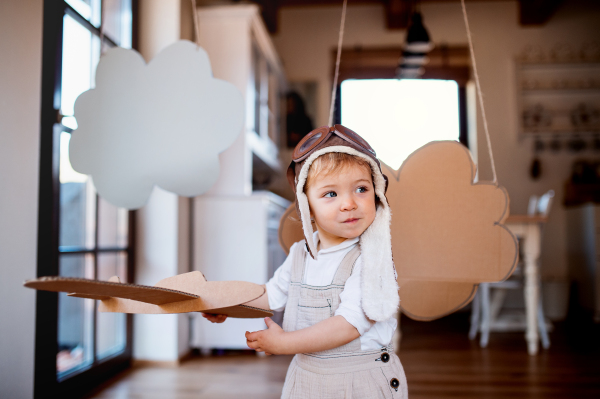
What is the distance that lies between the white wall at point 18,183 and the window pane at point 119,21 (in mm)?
749

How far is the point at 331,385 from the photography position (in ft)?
2.58

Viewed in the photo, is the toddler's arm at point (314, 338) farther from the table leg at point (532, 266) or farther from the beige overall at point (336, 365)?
the table leg at point (532, 266)

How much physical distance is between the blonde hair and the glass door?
71 cm

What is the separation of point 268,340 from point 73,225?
1.54 metres

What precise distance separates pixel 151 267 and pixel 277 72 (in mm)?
2318

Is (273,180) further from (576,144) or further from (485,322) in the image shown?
(576,144)

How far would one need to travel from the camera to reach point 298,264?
875 millimetres

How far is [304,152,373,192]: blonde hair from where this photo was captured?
79cm

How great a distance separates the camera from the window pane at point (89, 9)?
1.69m

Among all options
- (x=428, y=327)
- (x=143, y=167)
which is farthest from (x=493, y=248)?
(x=428, y=327)

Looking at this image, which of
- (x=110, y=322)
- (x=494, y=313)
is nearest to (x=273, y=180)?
(x=494, y=313)

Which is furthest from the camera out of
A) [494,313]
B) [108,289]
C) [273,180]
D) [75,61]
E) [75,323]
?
[273,180]

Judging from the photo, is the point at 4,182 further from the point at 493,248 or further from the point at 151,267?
the point at 493,248

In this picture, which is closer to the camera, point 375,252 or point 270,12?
point 375,252
